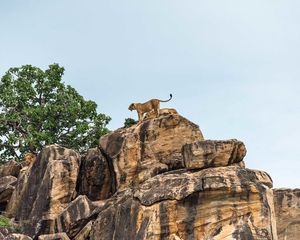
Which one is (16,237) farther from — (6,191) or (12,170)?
(12,170)

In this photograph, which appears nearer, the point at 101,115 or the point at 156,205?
the point at 156,205

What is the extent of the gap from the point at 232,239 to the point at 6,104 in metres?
27.3

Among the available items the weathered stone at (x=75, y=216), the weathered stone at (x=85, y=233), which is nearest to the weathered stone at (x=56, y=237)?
the weathered stone at (x=85, y=233)

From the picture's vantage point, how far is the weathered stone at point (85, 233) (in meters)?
26.5

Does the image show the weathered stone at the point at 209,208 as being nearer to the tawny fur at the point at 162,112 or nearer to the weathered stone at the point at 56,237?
the weathered stone at the point at 56,237

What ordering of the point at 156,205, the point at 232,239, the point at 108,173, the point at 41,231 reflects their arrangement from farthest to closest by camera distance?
the point at 108,173 → the point at 41,231 → the point at 156,205 → the point at 232,239

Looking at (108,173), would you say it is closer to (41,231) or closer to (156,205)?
(41,231)

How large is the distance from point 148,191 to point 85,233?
467 cm

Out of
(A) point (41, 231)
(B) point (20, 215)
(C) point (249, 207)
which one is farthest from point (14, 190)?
(C) point (249, 207)

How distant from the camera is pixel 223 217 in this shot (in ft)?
71.6

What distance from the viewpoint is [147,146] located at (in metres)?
29.7

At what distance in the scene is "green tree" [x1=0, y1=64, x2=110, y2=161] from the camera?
145 feet

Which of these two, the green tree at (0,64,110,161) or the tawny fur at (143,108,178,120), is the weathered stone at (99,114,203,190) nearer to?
the tawny fur at (143,108,178,120)

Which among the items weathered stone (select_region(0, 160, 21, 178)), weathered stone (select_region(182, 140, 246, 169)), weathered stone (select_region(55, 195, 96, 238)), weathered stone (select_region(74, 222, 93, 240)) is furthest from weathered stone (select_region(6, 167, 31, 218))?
weathered stone (select_region(182, 140, 246, 169))
